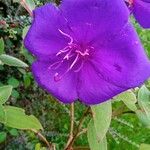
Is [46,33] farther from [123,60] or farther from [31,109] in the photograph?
[31,109]

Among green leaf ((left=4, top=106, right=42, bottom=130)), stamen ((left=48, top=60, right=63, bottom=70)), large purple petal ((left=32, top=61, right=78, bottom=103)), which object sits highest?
stamen ((left=48, top=60, right=63, bottom=70))

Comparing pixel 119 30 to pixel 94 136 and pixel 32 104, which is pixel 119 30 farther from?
pixel 32 104

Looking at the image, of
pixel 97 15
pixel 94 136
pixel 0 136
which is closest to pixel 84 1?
pixel 97 15

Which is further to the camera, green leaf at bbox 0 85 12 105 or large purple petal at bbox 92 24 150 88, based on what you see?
green leaf at bbox 0 85 12 105

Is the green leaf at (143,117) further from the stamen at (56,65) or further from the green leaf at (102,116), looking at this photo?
the stamen at (56,65)

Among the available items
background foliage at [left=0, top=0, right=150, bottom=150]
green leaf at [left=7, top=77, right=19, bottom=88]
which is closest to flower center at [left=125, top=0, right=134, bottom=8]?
background foliage at [left=0, top=0, right=150, bottom=150]

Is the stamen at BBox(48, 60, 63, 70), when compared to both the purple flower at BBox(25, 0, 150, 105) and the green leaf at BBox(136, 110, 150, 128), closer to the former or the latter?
the purple flower at BBox(25, 0, 150, 105)

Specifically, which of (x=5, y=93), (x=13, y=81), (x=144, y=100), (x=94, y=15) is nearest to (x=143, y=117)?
(x=144, y=100)
